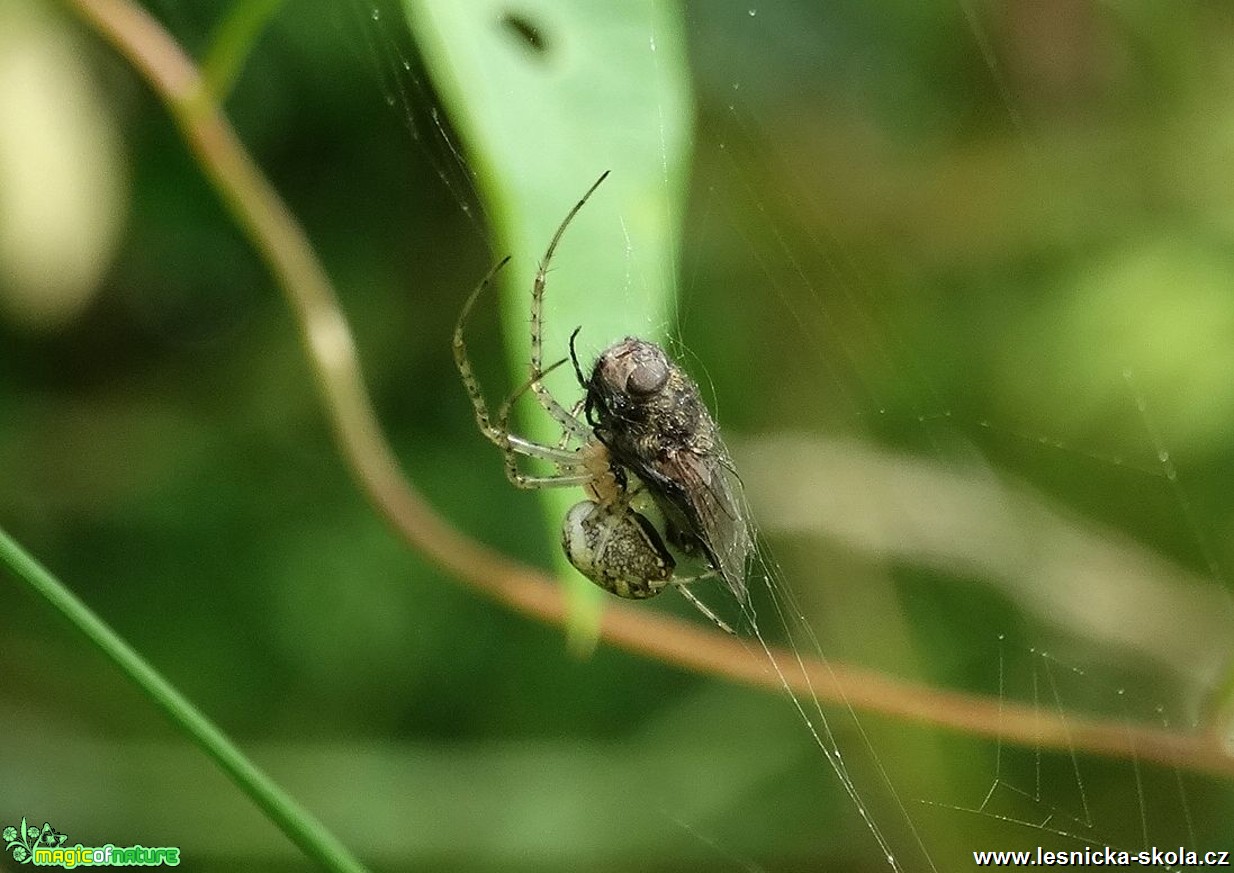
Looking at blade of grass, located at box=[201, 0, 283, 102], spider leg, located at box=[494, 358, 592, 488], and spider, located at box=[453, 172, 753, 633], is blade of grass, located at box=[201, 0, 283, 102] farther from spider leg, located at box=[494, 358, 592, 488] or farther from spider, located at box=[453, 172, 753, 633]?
spider leg, located at box=[494, 358, 592, 488]

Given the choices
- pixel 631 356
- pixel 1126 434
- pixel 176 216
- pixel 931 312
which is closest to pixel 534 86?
pixel 631 356

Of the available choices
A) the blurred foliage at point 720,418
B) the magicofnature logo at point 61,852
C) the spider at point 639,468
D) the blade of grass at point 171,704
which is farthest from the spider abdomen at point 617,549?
the magicofnature logo at point 61,852

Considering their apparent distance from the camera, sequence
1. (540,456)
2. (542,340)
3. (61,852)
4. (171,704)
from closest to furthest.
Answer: (171,704), (542,340), (540,456), (61,852)

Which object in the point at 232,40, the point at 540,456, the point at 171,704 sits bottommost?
the point at 171,704

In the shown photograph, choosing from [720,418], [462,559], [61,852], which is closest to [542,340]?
[462,559]

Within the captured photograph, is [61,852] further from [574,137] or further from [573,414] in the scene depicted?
[574,137]

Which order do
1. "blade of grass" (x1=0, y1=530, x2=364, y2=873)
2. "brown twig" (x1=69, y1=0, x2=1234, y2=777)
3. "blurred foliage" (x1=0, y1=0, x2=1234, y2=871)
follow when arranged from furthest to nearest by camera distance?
1. "blurred foliage" (x1=0, y1=0, x2=1234, y2=871)
2. "brown twig" (x1=69, y1=0, x2=1234, y2=777)
3. "blade of grass" (x1=0, y1=530, x2=364, y2=873)

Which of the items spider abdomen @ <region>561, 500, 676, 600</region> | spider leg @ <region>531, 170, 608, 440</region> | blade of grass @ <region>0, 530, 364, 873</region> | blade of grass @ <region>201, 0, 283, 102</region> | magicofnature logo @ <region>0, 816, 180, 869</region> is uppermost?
blade of grass @ <region>201, 0, 283, 102</region>

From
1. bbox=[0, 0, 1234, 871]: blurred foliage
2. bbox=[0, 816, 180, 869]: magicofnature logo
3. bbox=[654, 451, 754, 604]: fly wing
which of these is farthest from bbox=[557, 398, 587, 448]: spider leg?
bbox=[0, 816, 180, 869]: magicofnature logo
